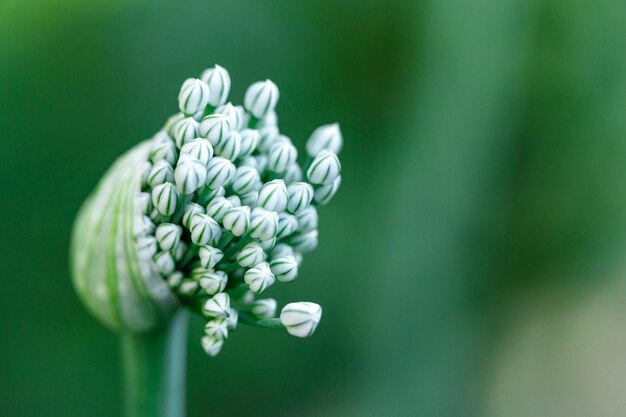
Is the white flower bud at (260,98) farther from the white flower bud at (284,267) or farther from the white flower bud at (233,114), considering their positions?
the white flower bud at (284,267)

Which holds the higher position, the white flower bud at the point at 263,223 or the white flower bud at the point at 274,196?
the white flower bud at the point at 274,196

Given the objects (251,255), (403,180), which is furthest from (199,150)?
(403,180)

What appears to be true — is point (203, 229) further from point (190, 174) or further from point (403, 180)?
point (403, 180)

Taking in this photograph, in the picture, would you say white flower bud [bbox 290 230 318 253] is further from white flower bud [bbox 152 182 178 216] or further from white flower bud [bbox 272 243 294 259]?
white flower bud [bbox 152 182 178 216]

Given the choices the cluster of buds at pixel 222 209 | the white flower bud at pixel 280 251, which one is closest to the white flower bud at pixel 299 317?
the cluster of buds at pixel 222 209

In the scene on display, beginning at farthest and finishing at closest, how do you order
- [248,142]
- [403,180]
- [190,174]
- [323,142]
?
[403,180] < [323,142] < [248,142] < [190,174]

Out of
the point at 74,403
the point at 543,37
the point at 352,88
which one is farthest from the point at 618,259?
the point at 74,403

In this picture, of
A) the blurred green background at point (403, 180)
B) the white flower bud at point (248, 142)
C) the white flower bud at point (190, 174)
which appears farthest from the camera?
the blurred green background at point (403, 180)
